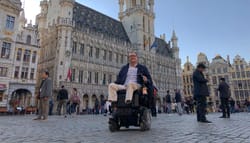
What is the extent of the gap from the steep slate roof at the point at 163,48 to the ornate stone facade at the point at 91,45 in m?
2.79

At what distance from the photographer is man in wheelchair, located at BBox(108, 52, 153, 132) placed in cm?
495

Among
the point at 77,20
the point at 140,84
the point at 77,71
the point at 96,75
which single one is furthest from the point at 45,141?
the point at 77,20

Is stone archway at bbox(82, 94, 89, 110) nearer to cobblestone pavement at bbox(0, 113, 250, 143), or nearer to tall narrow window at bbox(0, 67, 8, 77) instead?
tall narrow window at bbox(0, 67, 8, 77)

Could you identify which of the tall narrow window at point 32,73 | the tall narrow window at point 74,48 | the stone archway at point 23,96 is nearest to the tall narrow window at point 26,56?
the tall narrow window at point 32,73

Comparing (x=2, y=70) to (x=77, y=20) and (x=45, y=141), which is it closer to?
(x=77, y=20)

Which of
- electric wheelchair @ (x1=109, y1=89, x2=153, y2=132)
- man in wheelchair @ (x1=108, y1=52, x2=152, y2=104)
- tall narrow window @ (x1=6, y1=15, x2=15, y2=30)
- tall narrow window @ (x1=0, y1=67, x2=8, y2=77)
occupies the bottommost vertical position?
electric wheelchair @ (x1=109, y1=89, x2=153, y2=132)

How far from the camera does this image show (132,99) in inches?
196

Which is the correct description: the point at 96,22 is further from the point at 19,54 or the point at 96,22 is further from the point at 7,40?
the point at 7,40

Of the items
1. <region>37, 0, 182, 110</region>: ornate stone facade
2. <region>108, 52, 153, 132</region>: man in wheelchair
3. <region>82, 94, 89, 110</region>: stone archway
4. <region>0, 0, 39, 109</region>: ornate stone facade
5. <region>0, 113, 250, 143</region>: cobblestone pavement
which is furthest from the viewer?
<region>82, 94, 89, 110</region>: stone archway

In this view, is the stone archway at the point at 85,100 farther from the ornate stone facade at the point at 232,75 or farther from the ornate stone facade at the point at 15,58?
the ornate stone facade at the point at 232,75

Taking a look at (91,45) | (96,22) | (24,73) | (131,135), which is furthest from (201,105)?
(96,22)

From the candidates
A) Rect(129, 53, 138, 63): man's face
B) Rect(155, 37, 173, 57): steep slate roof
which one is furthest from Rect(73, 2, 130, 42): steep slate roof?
Rect(129, 53, 138, 63): man's face

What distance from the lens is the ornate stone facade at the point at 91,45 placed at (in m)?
34.1

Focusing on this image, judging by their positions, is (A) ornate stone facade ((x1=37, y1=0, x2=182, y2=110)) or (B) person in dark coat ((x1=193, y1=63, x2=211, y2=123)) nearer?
(B) person in dark coat ((x1=193, y1=63, x2=211, y2=123))
